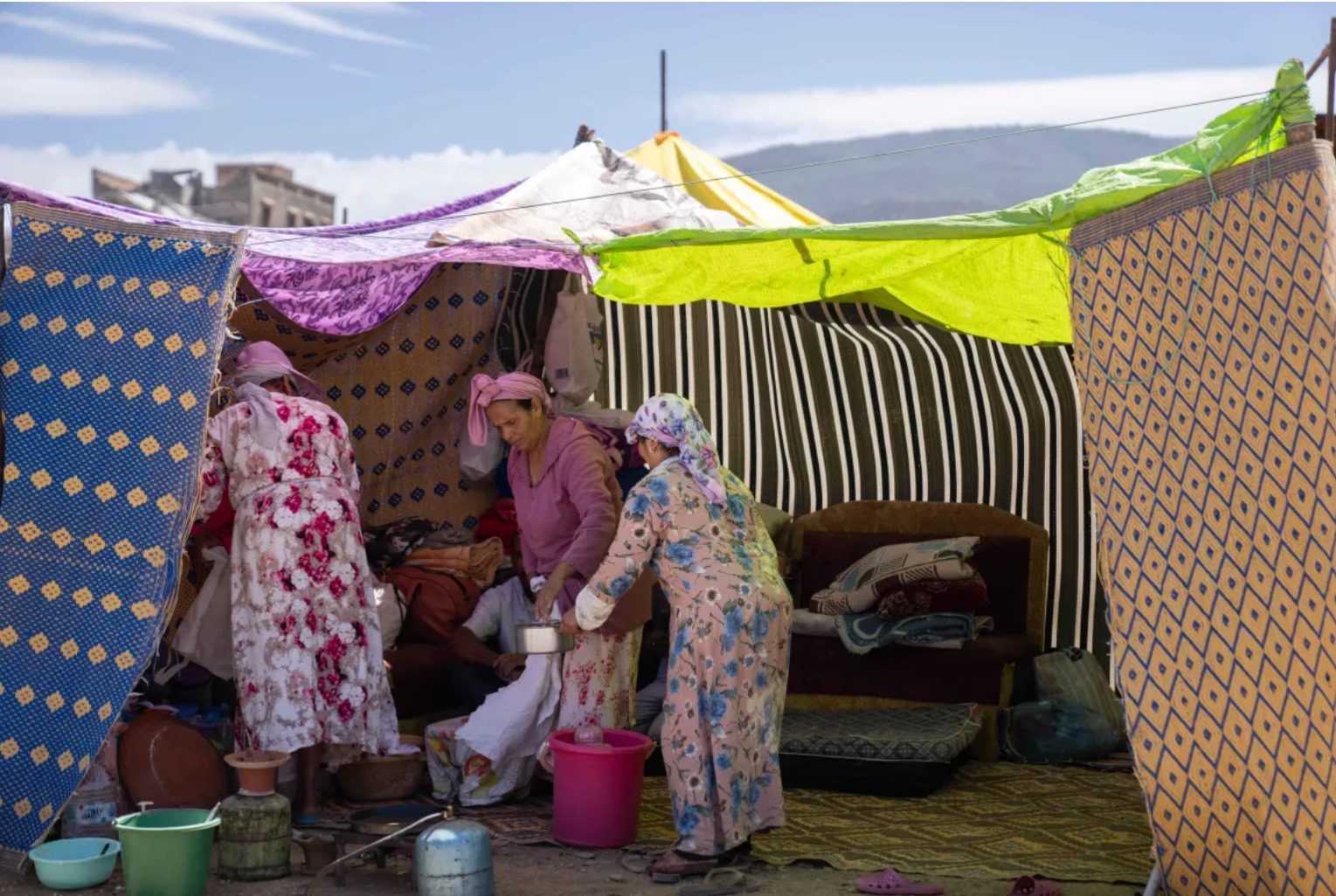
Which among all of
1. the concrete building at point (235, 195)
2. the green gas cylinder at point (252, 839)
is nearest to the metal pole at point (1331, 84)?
the green gas cylinder at point (252, 839)

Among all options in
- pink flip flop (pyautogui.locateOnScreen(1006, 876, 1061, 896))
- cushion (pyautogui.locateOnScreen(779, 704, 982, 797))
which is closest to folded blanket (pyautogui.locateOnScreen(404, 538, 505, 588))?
cushion (pyautogui.locateOnScreen(779, 704, 982, 797))

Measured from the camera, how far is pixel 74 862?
187 inches

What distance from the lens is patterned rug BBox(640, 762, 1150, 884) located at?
5.25m

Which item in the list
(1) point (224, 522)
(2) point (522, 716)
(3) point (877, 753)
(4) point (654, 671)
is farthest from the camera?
(4) point (654, 671)

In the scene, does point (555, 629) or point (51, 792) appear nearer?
point (51, 792)

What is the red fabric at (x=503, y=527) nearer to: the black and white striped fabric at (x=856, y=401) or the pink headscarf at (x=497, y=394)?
the pink headscarf at (x=497, y=394)

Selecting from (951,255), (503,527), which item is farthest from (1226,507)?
(503,527)

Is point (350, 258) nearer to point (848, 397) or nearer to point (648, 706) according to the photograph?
point (648, 706)

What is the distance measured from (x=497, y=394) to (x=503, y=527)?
1.59m

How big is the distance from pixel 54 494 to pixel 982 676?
170 inches

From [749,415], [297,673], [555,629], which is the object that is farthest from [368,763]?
[749,415]

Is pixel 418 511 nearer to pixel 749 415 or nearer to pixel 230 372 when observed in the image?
pixel 230 372

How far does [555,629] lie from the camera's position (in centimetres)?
548

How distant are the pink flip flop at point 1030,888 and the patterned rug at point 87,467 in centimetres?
297
